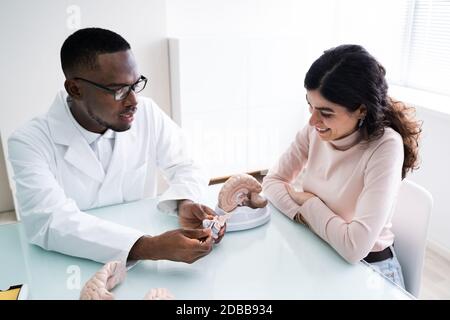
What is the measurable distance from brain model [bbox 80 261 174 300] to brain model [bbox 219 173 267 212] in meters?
0.41

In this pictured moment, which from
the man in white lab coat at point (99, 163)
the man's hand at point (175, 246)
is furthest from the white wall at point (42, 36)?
the man's hand at point (175, 246)

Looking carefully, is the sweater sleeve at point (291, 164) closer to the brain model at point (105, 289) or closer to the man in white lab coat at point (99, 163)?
the man in white lab coat at point (99, 163)

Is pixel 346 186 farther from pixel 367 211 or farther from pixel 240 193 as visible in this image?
pixel 240 193

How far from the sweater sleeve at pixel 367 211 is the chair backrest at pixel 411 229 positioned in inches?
5.2

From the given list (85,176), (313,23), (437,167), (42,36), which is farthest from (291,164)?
(313,23)

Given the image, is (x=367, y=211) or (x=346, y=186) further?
(x=346, y=186)

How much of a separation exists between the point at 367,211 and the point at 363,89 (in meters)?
0.38

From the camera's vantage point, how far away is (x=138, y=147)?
157 centimetres

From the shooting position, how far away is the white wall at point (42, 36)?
248cm

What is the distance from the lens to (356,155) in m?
1.31
